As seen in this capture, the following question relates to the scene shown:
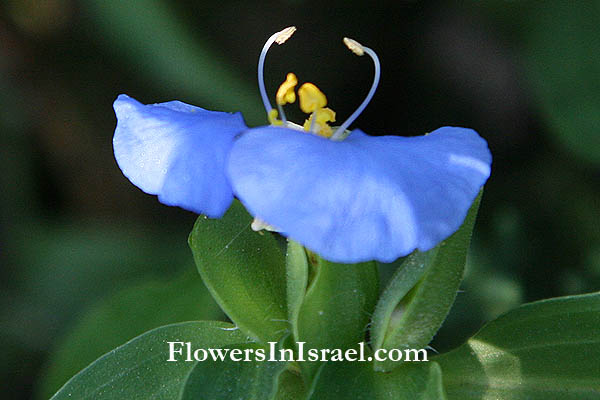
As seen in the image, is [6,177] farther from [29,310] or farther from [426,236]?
[426,236]

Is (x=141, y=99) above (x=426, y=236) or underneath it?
underneath

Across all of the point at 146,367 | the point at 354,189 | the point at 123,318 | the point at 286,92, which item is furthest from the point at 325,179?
the point at 123,318

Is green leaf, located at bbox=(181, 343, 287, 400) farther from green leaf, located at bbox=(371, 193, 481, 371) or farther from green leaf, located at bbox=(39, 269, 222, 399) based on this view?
green leaf, located at bbox=(39, 269, 222, 399)

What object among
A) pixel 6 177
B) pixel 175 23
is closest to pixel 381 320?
pixel 175 23

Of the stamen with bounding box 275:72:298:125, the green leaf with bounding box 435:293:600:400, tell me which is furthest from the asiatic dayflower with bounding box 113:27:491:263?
the green leaf with bounding box 435:293:600:400

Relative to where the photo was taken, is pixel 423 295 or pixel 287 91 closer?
pixel 423 295

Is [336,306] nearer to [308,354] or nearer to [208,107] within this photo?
[308,354]
